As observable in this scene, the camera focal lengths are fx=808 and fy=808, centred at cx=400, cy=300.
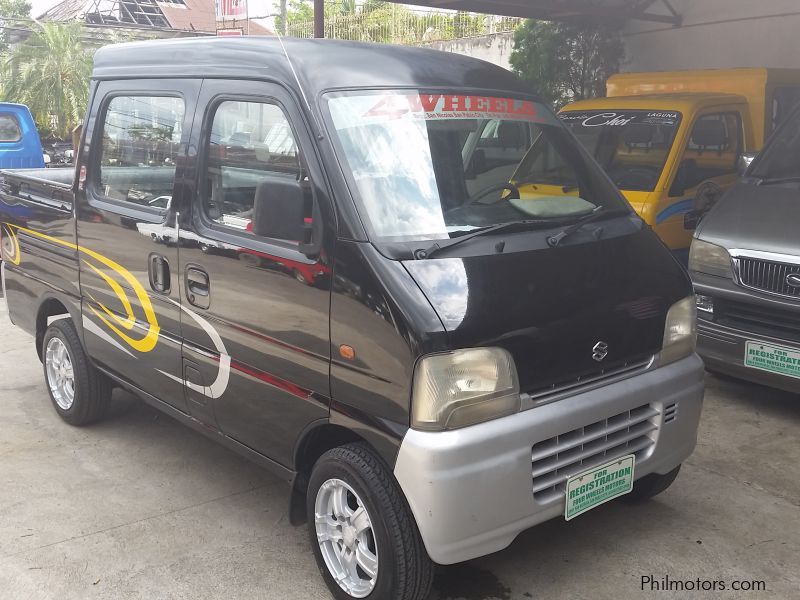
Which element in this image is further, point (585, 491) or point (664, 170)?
point (664, 170)

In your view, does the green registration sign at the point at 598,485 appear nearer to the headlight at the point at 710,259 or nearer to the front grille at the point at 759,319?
the front grille at the point at 759,319

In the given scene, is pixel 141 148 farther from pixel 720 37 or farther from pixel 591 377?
pixel 720 37

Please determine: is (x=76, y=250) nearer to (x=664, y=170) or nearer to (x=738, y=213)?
(x=738, y=213)

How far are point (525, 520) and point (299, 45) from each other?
6.37ft

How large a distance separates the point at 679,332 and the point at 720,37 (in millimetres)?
11035

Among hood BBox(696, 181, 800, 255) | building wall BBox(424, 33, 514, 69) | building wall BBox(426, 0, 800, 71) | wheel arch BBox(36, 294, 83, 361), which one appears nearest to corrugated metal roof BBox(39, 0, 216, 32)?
building wall BBox(424, 33, 514, 69)

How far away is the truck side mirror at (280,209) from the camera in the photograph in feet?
9.39

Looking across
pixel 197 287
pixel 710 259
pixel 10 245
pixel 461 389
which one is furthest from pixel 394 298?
pixel 10 245

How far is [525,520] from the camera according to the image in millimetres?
2729

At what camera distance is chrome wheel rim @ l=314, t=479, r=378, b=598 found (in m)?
2.87

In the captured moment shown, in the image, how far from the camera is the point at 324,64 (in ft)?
10.1

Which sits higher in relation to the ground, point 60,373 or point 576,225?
point 576,225

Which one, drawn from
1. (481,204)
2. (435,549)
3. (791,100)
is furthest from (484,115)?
(791,100)

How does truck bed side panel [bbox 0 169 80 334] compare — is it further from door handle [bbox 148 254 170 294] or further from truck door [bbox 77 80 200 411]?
door handle [bbox 148 254 170 294]
